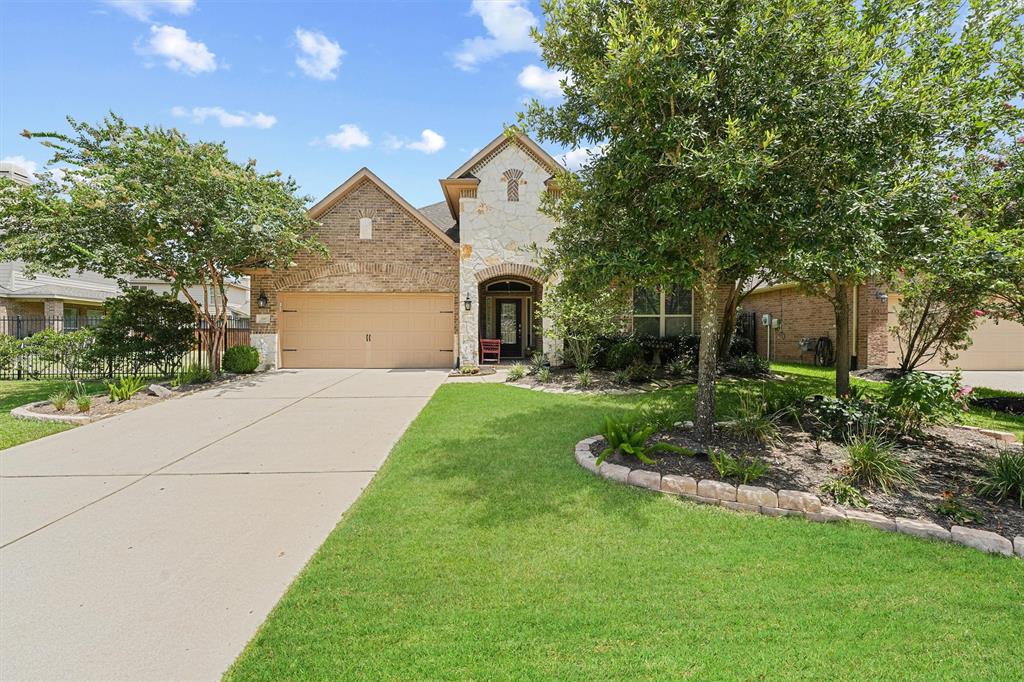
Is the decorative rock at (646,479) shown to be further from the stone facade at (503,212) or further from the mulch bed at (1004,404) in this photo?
the stone facade at (503,212)

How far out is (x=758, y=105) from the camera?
4.29 m

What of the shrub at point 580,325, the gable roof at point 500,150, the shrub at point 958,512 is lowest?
the shrub at point 958,512

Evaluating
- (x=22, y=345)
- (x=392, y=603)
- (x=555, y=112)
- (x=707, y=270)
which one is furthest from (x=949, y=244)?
(x=22, y=345)

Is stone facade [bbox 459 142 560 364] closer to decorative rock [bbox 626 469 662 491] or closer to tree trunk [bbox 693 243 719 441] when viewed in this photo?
tree trunk [bbox 693 243 719 441]

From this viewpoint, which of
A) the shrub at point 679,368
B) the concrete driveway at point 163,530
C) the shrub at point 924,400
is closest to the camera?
the concrete driveway at point 163,530

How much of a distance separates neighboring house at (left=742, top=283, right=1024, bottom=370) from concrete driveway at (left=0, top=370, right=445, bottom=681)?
1101 cm

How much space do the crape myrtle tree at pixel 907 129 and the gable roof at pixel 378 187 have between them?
1044 centimetres

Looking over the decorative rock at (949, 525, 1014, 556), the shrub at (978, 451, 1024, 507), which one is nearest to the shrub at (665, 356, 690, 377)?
the shrub at (978, 451, 1024, 507)

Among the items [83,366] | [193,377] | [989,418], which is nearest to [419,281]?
[193,377]

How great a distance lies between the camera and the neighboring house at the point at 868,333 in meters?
12.5

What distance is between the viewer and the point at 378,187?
44.2 ft

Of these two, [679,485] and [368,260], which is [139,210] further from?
[679,485]

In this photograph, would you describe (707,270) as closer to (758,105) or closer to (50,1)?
(758,105)

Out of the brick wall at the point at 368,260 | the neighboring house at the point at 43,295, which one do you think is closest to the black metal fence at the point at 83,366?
the brick wall at the point at 368,260
